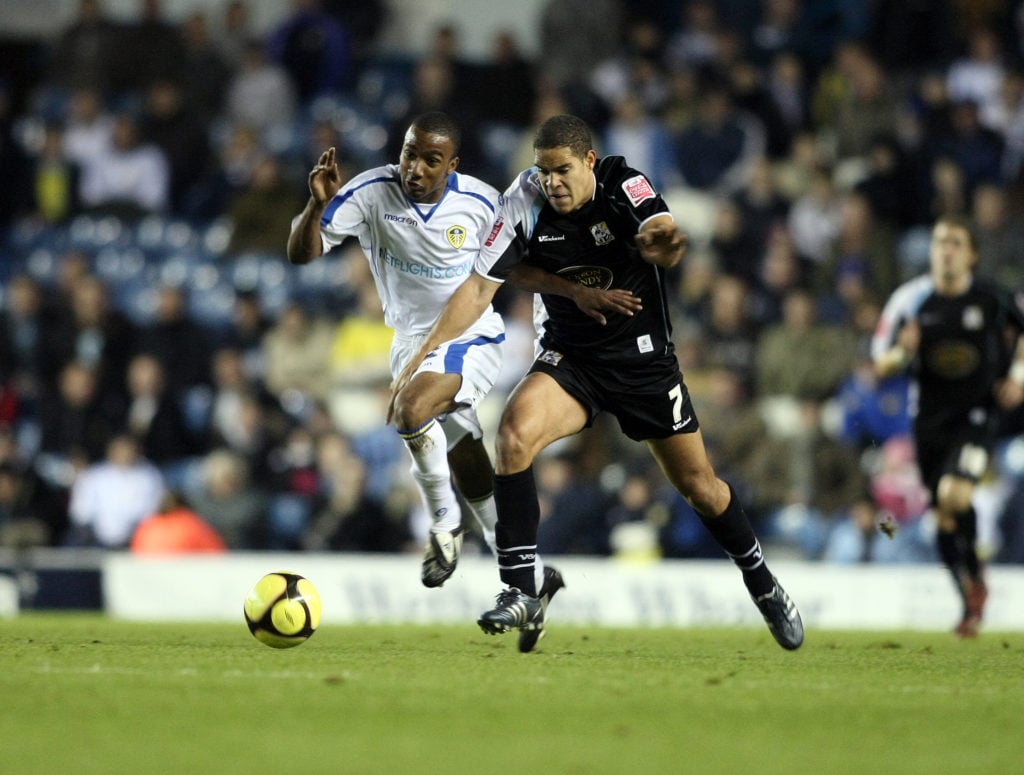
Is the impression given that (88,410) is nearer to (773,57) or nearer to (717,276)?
(717,276)

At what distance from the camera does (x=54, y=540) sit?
16031 millimetres

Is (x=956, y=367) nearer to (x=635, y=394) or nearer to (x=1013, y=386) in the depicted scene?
(x=1013, y=386)

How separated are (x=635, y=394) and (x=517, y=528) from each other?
33.3 inches

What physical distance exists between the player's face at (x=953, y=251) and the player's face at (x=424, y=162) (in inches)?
151

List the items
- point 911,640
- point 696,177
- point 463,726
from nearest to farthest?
point 463,726 < point 911,640 < point 696,177

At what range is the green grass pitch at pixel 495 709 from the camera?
4.53m

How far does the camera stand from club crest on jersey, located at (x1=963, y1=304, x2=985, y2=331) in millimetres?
10836

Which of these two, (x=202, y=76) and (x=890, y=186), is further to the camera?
(x=202, y=76)

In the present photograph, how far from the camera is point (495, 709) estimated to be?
18.1 feet

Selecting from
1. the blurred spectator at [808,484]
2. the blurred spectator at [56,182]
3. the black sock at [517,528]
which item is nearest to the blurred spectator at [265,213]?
the blurred spectator at [56,182]

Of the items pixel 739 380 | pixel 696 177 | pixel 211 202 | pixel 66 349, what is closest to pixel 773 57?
pixel 696 177

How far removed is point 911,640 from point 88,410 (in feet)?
30.3

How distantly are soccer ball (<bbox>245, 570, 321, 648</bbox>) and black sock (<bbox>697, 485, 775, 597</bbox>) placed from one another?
1975mm

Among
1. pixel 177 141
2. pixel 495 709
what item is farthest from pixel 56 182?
pixel 495 709
